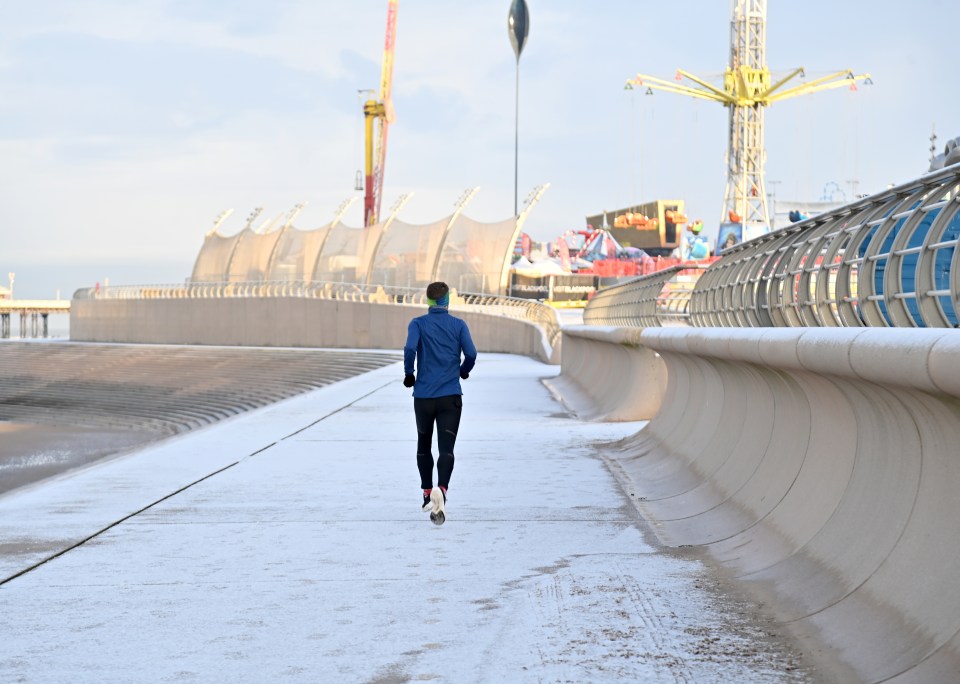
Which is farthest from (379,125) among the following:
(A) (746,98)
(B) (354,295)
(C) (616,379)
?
(C) (616,379)

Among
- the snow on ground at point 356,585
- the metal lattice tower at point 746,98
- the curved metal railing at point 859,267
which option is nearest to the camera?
the snow on ground at point 356,585

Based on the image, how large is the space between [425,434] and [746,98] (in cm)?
9729

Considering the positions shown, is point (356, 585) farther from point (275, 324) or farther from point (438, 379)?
point (275, 324)

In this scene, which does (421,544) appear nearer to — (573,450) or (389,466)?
(389,466)

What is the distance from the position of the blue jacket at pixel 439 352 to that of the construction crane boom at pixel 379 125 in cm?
10538

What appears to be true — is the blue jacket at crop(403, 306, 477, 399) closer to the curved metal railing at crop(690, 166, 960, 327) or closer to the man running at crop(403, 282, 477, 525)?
the man running at crop(403, 282, 477, 525)

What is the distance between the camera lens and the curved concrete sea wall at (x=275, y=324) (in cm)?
4491

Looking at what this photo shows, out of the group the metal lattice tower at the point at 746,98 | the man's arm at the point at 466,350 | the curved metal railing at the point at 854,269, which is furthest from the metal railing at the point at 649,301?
the metal lattice tower at the point at 746,98

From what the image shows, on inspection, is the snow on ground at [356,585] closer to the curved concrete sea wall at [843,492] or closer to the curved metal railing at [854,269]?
the curved concrete sea wall at [843,492]

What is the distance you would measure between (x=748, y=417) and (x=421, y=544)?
87.7 inches

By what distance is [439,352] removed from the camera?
7820mm

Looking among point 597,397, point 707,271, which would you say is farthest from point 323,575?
point 597,397

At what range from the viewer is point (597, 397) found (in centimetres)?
1784

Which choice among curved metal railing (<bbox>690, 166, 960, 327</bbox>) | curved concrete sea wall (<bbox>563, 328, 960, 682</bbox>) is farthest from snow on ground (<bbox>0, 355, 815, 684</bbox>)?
curved metal railing (<bbox>690, 166, 960, 327</bbox>)
